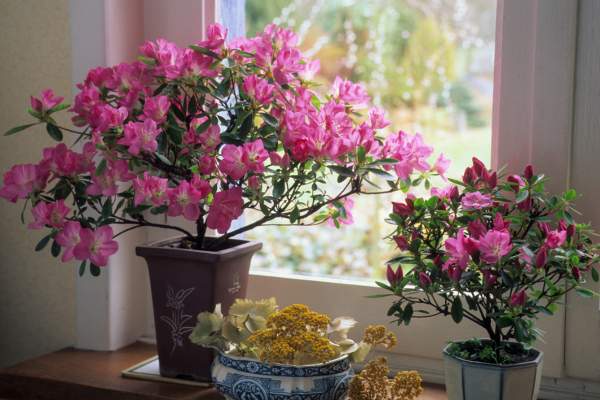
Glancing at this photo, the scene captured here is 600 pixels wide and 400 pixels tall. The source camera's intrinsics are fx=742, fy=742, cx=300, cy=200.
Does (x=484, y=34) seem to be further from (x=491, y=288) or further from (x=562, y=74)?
(x=491, y=288)

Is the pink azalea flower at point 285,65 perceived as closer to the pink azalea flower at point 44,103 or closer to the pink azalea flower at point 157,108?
the pink azalea flower at point 157,108

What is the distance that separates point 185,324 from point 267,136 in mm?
357

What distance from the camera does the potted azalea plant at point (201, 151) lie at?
3.66ft

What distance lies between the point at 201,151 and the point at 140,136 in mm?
116

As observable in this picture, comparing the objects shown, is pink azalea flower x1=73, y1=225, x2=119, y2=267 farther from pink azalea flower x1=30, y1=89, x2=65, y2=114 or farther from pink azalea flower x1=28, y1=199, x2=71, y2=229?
pink azalea flower x1=30, y1=89, x2=65, y2=114

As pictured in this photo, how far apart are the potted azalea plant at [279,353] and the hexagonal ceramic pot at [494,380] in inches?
3.1

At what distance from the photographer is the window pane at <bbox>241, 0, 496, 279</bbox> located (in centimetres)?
351

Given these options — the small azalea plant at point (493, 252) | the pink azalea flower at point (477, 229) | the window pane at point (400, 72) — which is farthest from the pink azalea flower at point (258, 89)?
the window pane at point (400, 72)

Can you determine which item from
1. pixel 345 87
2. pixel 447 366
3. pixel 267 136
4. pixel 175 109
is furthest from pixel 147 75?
pixel 447 366

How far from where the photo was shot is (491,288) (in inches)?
40.6

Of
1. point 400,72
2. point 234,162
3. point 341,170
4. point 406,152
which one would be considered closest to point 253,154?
point 234,162

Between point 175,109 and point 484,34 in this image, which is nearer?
point 175,109

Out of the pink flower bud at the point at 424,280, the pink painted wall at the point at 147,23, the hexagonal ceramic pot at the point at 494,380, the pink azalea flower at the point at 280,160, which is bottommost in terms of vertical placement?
the hexagonal ceramic pot at the point at 494,380

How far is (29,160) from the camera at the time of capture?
1.59m
